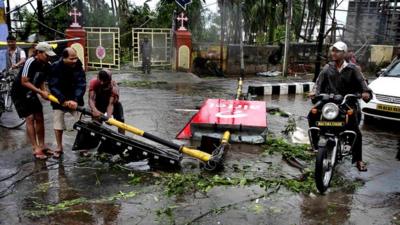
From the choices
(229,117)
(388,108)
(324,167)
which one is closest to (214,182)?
(324,167)

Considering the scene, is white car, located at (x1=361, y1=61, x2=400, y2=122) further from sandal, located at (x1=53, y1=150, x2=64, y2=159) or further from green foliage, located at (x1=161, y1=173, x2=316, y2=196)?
sandal, located at (x1=53, y1=150, x2=64, y2=159)

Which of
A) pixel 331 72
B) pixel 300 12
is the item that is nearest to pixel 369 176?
pixel 331 72

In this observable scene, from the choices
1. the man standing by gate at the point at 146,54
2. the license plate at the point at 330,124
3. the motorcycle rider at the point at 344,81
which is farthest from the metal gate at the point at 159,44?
the license plate at the point at 330,124

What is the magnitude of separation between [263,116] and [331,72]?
2.15 meters

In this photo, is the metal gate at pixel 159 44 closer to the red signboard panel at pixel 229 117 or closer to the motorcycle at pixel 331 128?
the red signboard panel at pixel 229 117

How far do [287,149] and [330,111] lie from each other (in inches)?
74.2

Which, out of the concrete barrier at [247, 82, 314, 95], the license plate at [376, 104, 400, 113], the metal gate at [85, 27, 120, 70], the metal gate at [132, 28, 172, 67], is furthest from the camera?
the metal gate at [132, 28, 172, 67]

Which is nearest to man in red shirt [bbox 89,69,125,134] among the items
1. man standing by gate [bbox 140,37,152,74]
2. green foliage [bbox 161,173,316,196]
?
green foliage [bbox 161,173,316,196]

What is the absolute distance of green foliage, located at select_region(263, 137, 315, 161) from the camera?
6.86 m

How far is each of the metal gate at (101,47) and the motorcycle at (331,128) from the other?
15.4m

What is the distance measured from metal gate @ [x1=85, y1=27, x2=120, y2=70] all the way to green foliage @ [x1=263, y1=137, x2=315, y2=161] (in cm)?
1373

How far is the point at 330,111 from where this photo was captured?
5.45 metres

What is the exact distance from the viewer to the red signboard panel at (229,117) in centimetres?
756

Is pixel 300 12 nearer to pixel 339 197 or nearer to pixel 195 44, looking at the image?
pixel 195 44
